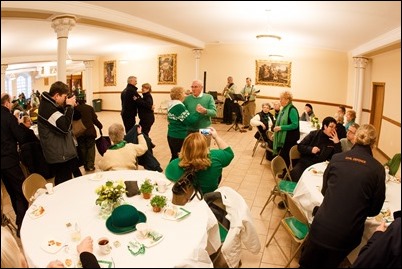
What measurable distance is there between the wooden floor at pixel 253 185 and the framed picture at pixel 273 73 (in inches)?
80.1

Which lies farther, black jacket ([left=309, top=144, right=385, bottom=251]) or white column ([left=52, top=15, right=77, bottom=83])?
white column ([left=52, top=15, right=77, bottom=83])

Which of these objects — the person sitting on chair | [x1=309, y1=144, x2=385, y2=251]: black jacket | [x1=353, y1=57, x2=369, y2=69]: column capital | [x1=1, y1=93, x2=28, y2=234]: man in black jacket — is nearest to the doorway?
[x1=353, y1=57, x2=369, y2=69]: column capital

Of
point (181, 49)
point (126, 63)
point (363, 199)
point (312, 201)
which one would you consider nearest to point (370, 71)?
point (312, 201)

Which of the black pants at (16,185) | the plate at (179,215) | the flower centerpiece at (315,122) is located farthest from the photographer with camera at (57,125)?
the flower centerpiece at (315,122)

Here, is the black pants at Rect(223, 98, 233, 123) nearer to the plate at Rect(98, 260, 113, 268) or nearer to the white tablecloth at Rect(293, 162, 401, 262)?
the white tablecloth at Rect(293, 162, 401, 262)

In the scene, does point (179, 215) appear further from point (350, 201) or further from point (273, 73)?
point (273, 73)

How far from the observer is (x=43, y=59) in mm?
8625

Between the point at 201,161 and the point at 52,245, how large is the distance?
0.85 metres

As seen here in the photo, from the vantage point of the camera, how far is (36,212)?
60.9 inches

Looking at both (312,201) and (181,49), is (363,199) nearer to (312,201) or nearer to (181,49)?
(312,201)

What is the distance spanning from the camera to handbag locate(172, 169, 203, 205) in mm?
1471

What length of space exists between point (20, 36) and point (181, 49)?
3.74 metres

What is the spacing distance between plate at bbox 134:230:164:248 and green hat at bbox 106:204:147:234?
0.06 m

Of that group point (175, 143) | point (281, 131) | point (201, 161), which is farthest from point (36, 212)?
point (281, 131)
